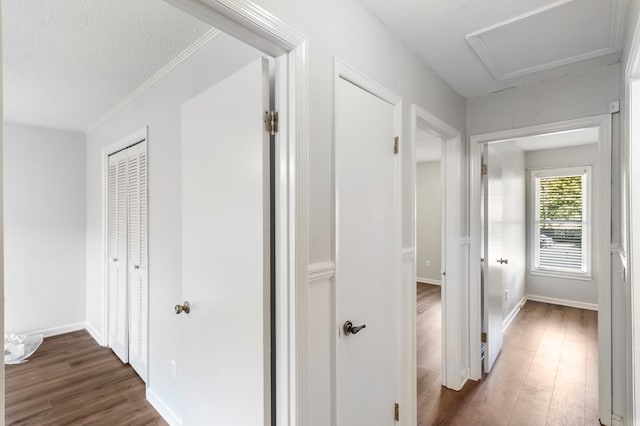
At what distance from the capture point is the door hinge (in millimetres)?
1191

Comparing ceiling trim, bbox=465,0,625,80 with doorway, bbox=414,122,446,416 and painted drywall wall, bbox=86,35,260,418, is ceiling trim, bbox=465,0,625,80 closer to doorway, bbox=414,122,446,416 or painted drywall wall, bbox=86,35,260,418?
doorway, bbox=414,122,446,416

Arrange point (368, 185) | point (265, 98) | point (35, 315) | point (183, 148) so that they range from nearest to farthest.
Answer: point (265, 98) < point (368, 185) < point (183, 148) < point (35, 315)

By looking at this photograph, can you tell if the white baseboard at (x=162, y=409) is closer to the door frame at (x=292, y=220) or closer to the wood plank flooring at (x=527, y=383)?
the door frame at (x=292, y=220)

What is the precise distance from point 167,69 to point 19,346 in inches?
129

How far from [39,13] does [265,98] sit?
57.5 inches

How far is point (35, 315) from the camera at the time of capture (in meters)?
3.61

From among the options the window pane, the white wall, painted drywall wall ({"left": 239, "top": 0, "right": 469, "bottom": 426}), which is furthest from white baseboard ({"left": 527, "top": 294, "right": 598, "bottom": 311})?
painted drywall wall ({"left": 239, "top": 0, "right": 469, "bottom": 426})

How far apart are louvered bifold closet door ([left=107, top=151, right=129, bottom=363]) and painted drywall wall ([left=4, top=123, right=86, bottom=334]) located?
1029 millimetres

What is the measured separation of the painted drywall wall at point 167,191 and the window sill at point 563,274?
5.39m

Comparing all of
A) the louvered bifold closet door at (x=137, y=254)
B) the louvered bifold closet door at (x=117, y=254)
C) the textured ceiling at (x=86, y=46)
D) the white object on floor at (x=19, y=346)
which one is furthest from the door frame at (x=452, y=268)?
the white object on floor at (x=19, y=346)

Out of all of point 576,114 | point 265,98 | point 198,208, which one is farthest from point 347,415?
point 576,114

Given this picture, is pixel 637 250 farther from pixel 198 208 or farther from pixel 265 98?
pixel 198 208

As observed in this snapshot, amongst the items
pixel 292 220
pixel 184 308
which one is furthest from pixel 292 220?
pixel 184 308

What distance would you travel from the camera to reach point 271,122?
120cm
